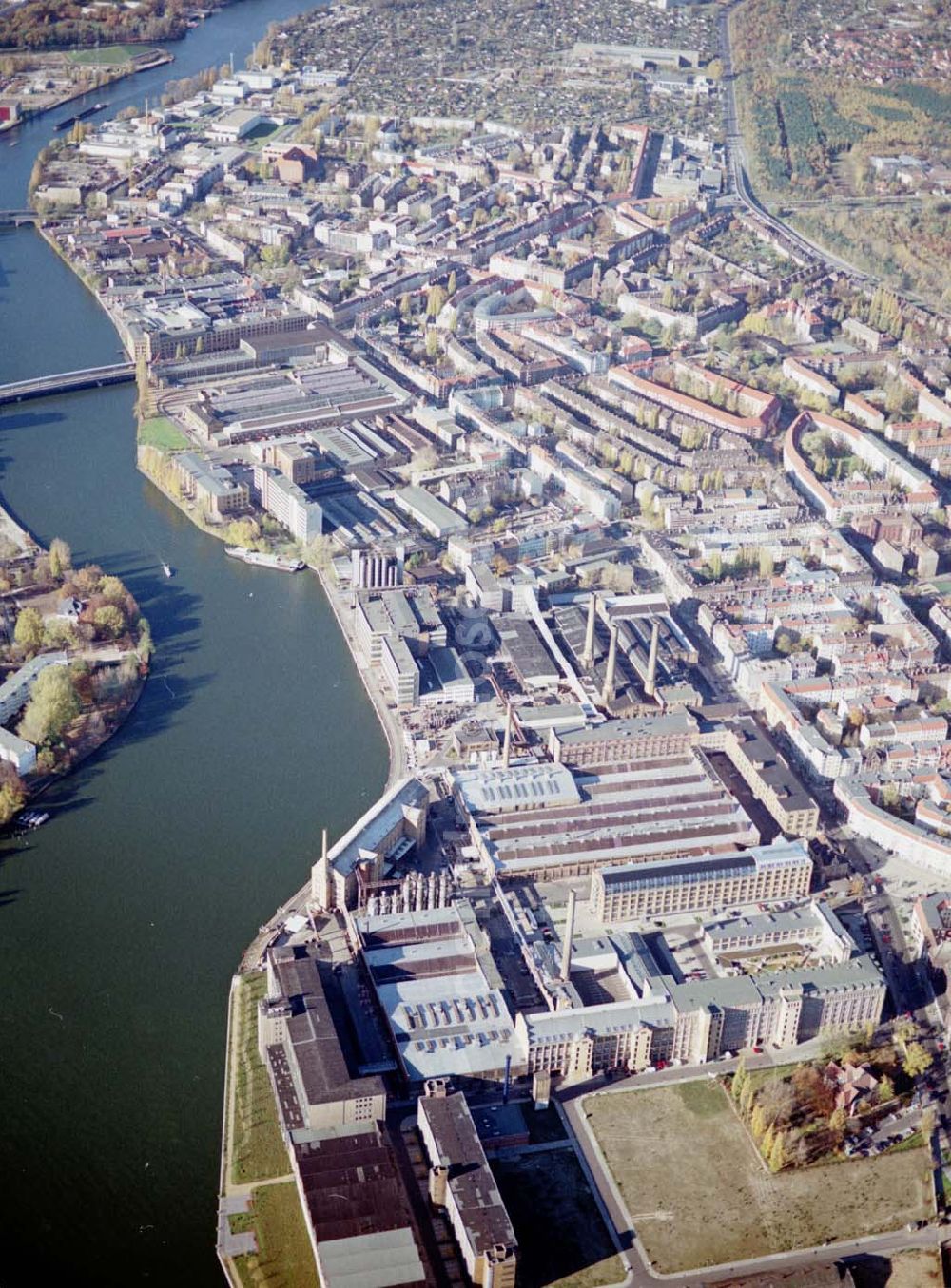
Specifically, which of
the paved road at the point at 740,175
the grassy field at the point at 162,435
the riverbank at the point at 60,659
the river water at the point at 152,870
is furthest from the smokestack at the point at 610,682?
the paved road at the point at 740,175

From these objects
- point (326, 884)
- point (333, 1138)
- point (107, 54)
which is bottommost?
point (333, 1138)

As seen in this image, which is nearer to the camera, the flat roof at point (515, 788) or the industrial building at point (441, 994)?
the industrial building at point (441, 994)

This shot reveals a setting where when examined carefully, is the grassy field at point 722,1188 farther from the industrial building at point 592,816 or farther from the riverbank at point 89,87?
the riverbank at point 89,87

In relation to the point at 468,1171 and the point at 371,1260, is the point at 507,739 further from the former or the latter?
the point at 371,1260

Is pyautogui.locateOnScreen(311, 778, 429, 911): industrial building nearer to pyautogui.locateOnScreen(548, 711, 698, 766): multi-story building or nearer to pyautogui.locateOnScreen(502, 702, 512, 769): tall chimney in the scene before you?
pyautogui.locateOnScreen(502, 702, 512, 769): tall chimney

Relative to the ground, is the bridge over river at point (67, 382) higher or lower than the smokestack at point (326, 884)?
higher

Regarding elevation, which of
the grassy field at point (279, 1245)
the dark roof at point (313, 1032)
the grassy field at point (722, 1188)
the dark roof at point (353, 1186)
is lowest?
the grassy field at point (722, 1188)

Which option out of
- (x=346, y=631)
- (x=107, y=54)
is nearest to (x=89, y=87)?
(x=107, y=54)

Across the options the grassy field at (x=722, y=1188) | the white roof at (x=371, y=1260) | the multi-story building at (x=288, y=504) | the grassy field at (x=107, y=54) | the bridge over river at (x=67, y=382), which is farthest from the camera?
the grassy field at (x=107, y=54)

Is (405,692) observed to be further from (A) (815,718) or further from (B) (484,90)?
(B) (484,90)
